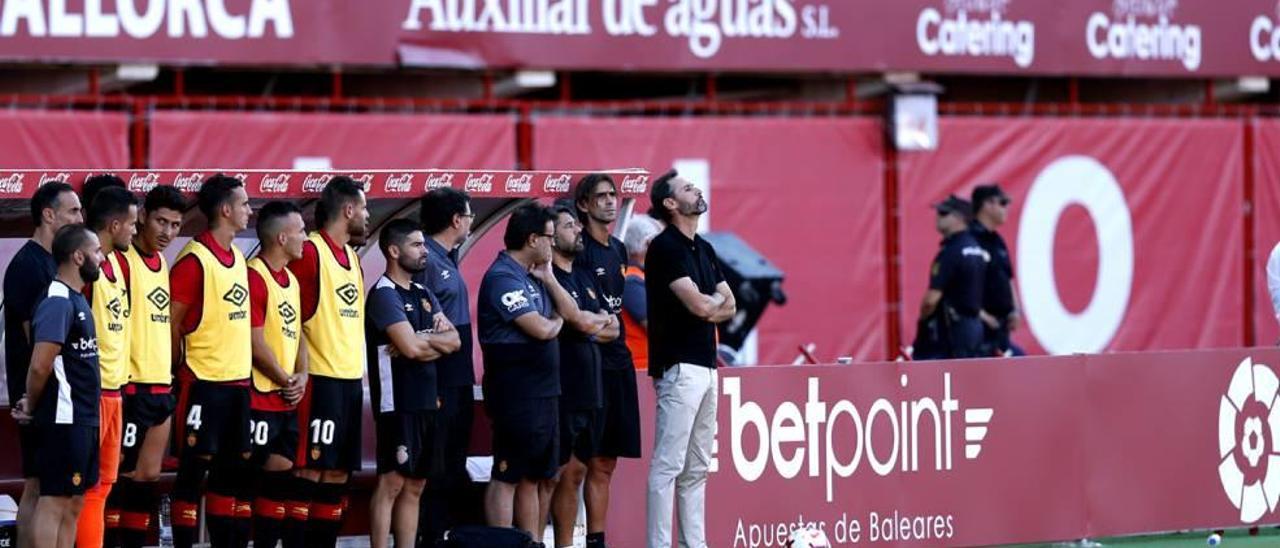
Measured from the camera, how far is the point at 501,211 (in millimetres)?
12117

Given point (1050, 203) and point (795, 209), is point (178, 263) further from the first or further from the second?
point (1050, 203)

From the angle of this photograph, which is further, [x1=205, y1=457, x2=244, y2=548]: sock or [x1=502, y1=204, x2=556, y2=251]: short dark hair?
[x1=502, y1=204, x2=556, y2=251]: short dark hair

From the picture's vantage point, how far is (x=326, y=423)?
1045cm

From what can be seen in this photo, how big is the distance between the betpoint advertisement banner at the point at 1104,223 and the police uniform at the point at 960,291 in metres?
4.83

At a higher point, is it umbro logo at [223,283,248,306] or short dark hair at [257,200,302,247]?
short dark hair at [257,200,302,247]

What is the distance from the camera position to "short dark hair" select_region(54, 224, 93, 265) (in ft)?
31.0

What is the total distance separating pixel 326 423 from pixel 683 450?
179 cm

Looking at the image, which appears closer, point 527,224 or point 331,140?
point 527,224

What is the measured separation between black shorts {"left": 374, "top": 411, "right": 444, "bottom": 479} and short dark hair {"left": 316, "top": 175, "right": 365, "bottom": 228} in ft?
3.02

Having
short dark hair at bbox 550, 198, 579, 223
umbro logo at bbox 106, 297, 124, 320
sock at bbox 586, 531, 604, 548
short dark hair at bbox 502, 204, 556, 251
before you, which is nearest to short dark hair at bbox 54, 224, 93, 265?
umbro logo at bbox 106, 297, 124, 320

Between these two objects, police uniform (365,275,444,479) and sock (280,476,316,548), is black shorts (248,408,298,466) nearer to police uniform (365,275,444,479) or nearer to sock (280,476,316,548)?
sock (280,476,316,548)

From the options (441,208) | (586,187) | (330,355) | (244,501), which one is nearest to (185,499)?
(244,501)

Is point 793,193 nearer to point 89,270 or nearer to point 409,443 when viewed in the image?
point 409,443

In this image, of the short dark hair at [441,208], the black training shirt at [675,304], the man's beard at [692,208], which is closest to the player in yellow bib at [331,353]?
the short dark hair at [441,208]
